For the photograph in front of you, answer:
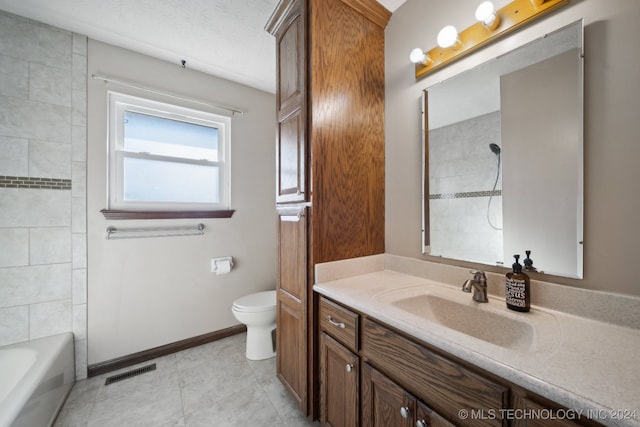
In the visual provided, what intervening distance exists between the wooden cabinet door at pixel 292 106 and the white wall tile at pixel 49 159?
154 centimetres

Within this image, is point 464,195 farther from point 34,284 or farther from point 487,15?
point 34,284

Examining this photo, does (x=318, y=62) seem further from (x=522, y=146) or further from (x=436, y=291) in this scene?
(x=436, y=291)

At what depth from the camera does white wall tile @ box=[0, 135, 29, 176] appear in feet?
5.06

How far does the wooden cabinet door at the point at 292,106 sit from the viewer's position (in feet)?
4.30

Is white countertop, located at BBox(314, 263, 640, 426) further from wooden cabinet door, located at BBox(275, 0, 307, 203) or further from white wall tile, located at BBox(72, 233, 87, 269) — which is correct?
white wall tile, located at BBox(72, 233, 87, 269)

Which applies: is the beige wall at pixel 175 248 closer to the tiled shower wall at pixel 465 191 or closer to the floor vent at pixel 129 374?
the floor vent at pixel 129 374

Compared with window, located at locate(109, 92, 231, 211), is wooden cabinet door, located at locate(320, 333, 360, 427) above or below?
below

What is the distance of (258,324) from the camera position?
196 cm

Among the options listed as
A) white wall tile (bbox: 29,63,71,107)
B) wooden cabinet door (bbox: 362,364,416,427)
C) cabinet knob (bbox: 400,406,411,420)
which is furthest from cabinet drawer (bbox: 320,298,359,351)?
white wall tile (bbox: 29,63,71,107)

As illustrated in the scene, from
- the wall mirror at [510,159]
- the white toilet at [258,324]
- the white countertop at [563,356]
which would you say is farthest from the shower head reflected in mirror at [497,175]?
the white toilet at [258,324]

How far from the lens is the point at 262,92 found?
2525 mm

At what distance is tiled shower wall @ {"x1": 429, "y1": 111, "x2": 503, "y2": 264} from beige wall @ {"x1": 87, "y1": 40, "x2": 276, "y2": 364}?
5.75 ft

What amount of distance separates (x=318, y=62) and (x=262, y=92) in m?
1.46

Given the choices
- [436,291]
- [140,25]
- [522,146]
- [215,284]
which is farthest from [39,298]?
[522,146]
